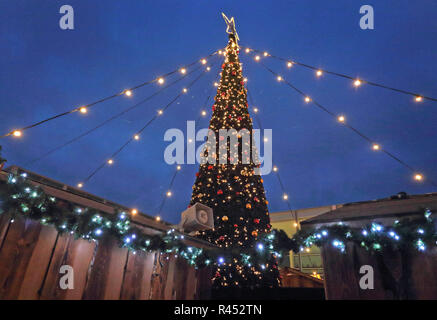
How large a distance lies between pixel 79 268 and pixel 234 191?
3.13 m

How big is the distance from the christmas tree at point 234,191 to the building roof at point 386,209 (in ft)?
4.60

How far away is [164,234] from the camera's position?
2.51 meters

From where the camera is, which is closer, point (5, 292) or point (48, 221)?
point (5, 292)

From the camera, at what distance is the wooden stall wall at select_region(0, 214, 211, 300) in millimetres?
1675

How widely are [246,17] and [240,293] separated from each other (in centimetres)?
7422

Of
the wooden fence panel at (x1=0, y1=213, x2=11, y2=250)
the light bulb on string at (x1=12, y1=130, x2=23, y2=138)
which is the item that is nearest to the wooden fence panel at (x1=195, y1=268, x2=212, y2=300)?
the wooden fence panel at (x1=0, y1=213, x2=11, y2=250)

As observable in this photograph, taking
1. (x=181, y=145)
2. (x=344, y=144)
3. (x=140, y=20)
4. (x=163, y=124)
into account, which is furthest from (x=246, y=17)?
(x=181, y=145)

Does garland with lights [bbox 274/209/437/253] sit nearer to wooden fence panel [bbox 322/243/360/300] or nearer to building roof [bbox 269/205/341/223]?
wooden fence panel [bbox 322/243/360/300]

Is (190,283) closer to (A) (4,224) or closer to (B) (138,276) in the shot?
(B) (138,276)

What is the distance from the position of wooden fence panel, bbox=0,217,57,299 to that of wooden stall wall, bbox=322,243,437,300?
2858 millimetres

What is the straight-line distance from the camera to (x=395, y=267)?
2104 mm

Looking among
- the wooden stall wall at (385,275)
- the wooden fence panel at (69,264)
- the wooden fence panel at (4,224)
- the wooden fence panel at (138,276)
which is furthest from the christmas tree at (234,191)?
the wooden fence panel at (4,224)

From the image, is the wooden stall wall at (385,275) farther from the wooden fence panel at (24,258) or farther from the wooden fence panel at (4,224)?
the wooden fence panel at (4,224)

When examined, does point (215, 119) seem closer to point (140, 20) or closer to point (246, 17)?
point (140, 20)
